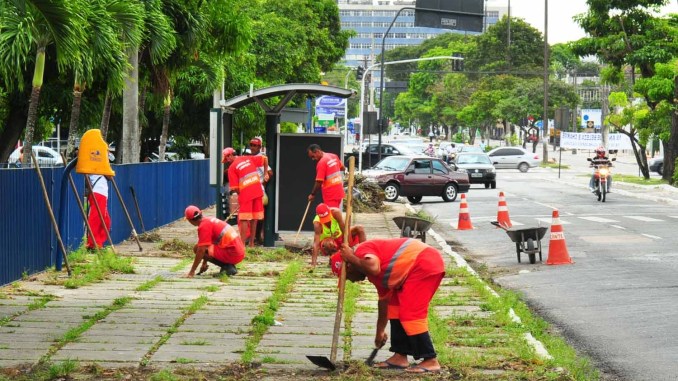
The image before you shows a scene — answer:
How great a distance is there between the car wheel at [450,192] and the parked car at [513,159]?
3294 cm

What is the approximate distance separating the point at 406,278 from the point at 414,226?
10.6 metres

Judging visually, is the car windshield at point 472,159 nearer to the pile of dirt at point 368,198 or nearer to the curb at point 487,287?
the pile of dirt at point 368,198

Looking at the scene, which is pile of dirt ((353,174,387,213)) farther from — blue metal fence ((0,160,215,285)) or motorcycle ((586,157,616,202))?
motorcycle ((586,157,616,202))

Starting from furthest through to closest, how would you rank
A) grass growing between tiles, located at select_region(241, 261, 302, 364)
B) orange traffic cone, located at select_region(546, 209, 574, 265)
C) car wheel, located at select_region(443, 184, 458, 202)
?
car wheel, located at select_region(443, 184, 458, 202), orange traffic cone, located at select_region(546, 209, 574, 265), grass growing between tiles, located at select_region(241, 261, 302, 364)

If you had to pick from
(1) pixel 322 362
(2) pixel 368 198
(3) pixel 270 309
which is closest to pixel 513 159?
(2) pixel 368 198

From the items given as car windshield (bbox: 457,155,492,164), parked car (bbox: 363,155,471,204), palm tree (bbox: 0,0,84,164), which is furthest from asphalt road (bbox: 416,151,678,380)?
car windshield (bbox: 457,155,492,164)

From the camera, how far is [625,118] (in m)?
48.4

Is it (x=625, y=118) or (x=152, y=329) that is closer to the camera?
(x=152, y=329)

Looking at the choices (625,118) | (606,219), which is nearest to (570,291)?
(606,219)

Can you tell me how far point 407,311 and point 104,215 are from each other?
9659mm

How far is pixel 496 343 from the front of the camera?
9.74 metres

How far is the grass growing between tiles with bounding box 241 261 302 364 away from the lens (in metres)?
9.20

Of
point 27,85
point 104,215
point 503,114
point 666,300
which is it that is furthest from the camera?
point 503,114

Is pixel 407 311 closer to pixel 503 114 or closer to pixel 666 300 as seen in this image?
pixel 666 300
